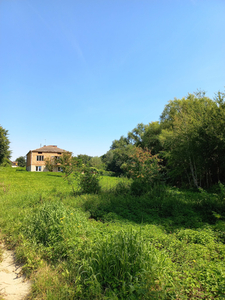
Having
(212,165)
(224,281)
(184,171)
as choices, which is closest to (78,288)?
(224,281)

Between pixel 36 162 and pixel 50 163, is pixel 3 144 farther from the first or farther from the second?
pixel 50 163

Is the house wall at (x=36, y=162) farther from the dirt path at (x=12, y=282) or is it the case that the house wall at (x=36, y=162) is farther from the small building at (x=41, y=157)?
the dirt path at (x=12, y=282)

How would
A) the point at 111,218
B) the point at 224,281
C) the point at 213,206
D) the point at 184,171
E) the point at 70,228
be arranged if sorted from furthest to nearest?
the point at 184,171, the point at 213,206, the point at 111,218, the point at 70,228, the point at 224,281

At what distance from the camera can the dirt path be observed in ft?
7.99

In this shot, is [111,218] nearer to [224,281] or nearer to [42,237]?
[42,237]

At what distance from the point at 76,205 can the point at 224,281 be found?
4.45m

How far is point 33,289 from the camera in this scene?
8.07 feet

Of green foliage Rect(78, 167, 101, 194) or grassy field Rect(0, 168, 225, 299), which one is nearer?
grassy field Rect(0, 168, 225, 299)

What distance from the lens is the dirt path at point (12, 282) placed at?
2436mm

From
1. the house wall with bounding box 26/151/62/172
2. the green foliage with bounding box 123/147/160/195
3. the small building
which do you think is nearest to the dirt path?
the green foliage with bounding box 123/147/160/195

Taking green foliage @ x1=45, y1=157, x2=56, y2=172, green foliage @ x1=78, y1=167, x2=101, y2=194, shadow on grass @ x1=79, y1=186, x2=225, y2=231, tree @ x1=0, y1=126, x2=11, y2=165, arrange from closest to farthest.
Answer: shadow on grass @ x1=79, y1=186, x2=225, y2=231 → green foliage @ x1=78, y1=167, x2=101, y2=194 → tree @ x1=0, y1=126, x2=11, y2=165 → green foliage @ x1=45, y1=157, x2=56, y2=172

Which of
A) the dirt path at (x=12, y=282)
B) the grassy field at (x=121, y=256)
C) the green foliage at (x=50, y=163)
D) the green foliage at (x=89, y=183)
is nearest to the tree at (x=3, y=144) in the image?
the green foliage at (x=50, y=163)

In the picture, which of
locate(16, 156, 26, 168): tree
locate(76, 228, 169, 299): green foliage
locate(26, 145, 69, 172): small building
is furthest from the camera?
locate(16, 156, 26, 168): tree

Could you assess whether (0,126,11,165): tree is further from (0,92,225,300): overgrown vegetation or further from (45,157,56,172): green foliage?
(0,92,225,300): overgrown vegetation
